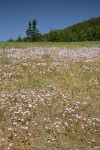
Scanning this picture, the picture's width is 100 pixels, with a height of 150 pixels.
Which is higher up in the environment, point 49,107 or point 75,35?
point 75,35

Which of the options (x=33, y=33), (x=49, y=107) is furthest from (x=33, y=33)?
(x=49, y=107)

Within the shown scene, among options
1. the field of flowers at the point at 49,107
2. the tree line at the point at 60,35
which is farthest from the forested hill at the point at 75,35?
the field of flowers at the point at 49,107

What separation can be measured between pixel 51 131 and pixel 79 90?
495 cm

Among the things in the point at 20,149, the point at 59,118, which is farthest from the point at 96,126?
the point at 20,149

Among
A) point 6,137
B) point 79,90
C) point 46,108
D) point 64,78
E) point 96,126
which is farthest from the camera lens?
point 64,78

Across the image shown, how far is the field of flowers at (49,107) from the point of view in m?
9.80

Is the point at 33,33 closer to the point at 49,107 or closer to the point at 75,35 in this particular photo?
the point at 75,35

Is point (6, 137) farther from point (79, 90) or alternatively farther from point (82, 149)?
point (79, 90)

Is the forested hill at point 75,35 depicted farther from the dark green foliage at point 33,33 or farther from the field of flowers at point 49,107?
the field of flowers at point 49,107

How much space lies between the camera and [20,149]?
9.18 metres

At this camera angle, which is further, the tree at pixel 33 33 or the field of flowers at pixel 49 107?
the tree at pixel 33 33

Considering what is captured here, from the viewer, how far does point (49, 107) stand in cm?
1236

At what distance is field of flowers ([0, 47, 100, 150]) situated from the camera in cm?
980

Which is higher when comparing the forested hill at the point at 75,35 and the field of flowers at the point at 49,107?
the forested hill at the point at 75,35
